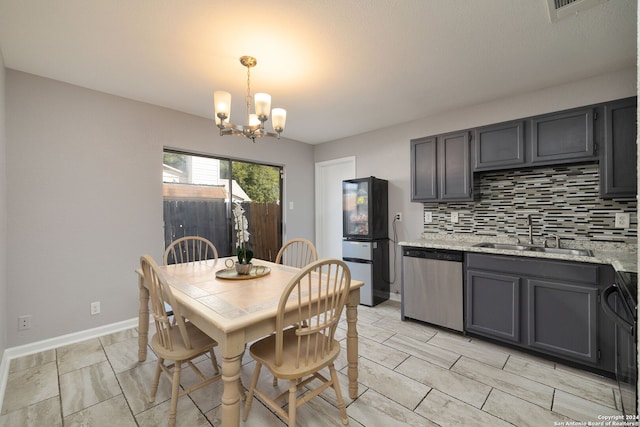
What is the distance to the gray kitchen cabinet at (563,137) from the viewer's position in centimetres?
232

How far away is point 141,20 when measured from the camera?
179 cm

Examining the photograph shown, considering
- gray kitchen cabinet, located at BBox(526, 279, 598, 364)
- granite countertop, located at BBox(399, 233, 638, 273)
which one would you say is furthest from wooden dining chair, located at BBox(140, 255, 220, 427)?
gray kitchen cabinet, located at BBox(526, 279, 598, 364)

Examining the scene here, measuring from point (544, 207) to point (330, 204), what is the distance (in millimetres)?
2933

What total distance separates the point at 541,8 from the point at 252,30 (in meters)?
1.85

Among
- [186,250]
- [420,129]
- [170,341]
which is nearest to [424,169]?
[420,129]

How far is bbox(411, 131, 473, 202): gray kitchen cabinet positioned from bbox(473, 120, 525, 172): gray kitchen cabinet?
0.10m

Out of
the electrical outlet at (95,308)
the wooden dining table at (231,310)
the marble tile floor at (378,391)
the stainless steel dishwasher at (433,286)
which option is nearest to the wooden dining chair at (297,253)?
the wooden dining table at (231,310)

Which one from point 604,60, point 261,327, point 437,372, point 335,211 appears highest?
point 604,60

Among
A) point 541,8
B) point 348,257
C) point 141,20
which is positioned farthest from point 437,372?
point 141,20

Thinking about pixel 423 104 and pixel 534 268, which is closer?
pixel 534 268

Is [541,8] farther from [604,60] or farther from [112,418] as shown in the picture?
[112,418]

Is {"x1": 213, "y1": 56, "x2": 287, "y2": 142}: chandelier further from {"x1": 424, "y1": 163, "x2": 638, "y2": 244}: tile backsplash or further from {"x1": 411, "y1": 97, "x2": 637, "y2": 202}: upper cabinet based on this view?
{"x1": 424, "y1": 163, "x2": 638, "y2": 244}: tile backsplash

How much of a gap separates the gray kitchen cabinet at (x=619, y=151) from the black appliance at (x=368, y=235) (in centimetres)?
216

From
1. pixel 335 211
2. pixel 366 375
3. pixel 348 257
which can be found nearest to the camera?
pixel 366 375
